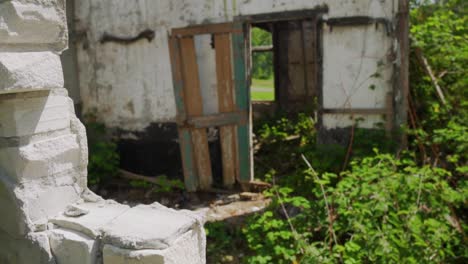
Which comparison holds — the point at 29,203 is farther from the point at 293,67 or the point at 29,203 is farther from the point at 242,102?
the point at 293,67

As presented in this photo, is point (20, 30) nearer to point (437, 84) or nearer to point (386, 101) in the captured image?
point (386, 101)

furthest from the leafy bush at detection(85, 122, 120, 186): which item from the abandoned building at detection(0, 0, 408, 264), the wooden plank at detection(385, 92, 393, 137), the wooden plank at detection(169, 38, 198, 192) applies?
the wooden plank at detection(385, 92, 393, 137)

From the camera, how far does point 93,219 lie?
1714mm

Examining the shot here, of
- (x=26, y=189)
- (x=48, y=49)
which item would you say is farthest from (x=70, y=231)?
(x=48, y=49)

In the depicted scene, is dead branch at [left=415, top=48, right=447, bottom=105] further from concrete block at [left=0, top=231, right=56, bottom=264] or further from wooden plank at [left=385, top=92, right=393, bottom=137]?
concrete block at [left=0, top=231, right=56, bottom=264]

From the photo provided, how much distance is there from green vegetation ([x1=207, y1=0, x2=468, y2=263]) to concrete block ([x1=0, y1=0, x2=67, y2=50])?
2277 mm

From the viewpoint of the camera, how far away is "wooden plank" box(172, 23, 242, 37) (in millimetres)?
5266

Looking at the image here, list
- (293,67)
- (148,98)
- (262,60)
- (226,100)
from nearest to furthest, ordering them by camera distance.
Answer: (226,100)
(148,98)
(293,67)
(262,60)

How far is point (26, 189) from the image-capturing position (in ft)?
5.59

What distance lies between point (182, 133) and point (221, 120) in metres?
0.60

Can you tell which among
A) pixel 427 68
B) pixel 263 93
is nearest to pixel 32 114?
pixel 427 68

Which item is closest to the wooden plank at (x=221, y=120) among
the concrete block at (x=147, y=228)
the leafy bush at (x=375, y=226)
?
the leafy bush at (x=375, y=226)

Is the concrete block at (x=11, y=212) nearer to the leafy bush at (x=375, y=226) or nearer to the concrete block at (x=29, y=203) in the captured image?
the concrete block at (x=29, y=203)

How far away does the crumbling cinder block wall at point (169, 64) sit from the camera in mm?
4852
